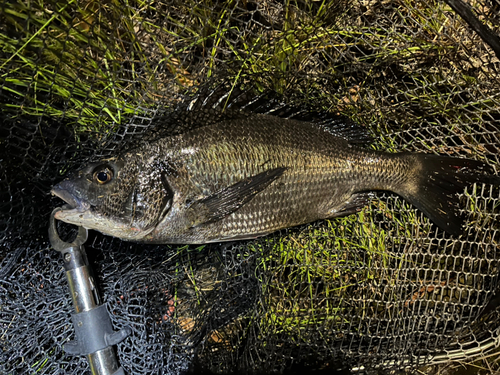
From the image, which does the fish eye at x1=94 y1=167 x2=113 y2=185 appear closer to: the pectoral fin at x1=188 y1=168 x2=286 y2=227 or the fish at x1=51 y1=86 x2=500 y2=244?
the fish at x1=51 y1=86 x2=500 y2=244

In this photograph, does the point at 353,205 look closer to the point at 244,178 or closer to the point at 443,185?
the point at 443,185

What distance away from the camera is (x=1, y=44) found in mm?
1769

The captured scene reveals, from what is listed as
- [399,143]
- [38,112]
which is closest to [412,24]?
[399,143]

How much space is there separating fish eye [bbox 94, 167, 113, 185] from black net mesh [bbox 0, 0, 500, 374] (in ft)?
0.59

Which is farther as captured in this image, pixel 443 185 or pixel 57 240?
pixel 443 185

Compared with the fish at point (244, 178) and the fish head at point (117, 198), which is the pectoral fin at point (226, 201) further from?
the fish head at point (117, 198)

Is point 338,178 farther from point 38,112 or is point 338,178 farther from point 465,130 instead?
point 38,112

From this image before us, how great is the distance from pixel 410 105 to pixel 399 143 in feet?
0.82

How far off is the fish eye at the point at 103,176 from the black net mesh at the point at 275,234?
0.59 feet

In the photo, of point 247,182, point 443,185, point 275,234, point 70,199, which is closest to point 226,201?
point 247,182

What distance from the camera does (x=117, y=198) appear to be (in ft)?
5.55

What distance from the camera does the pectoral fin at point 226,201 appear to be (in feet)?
5.79

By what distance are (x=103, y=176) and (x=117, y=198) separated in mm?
133

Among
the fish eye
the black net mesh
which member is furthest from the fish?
the black net mesh
